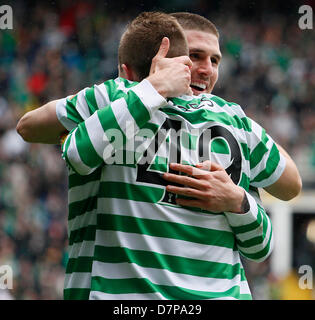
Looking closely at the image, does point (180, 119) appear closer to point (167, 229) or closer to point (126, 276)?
point (167, 229)

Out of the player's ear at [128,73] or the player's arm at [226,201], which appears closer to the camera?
the player's arm at [226,201]

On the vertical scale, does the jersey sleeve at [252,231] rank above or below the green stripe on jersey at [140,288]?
above

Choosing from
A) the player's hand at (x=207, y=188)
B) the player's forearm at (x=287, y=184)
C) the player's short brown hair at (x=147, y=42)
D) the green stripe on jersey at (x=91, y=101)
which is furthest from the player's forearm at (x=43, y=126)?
the player's forearm at (x=287, y=184)

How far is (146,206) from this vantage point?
1802 millimetres

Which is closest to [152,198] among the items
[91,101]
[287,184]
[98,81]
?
[91,101]

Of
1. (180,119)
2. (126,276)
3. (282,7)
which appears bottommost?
(126,276)

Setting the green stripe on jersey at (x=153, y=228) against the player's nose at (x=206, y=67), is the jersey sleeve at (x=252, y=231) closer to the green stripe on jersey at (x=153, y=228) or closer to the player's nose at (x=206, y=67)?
the green stripe on jersey at (x=153, y=228)

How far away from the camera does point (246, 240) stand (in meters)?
1.92

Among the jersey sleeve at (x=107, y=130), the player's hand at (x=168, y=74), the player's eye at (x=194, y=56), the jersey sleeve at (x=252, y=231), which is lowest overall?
the jersey sleeve at (x=252, y=231)

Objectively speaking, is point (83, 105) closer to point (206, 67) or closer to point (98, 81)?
point (206, 67)

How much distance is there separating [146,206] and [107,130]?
213mm

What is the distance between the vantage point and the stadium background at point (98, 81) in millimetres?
7320

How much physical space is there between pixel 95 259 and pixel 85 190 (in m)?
0.19
